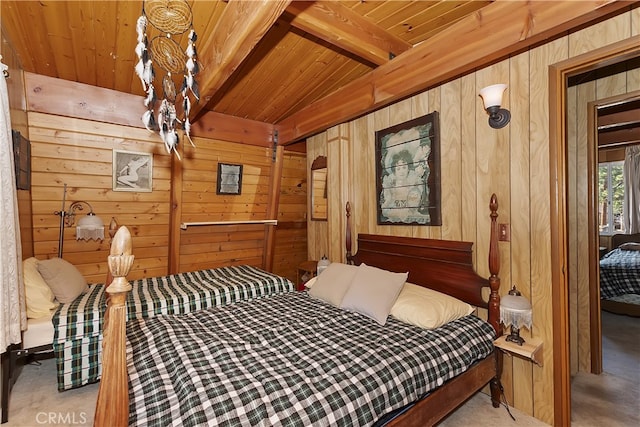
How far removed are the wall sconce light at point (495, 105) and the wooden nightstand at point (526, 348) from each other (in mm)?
1490

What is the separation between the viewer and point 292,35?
6.61 feet

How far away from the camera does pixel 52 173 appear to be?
2.69 meters

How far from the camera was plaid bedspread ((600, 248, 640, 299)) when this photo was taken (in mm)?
3605

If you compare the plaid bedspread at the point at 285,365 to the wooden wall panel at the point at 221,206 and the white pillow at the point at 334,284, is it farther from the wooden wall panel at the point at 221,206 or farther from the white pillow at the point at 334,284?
the wooden wall panel at the point at 221,206

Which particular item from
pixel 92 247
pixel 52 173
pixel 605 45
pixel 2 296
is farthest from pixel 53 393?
pixel 605 45

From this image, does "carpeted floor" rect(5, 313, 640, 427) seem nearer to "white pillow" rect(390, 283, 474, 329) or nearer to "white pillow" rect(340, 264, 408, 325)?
"white pillow" rect(390, 283, 474, 329)

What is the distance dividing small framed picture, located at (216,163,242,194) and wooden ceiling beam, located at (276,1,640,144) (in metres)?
1.57

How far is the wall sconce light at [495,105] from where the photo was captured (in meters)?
2.01

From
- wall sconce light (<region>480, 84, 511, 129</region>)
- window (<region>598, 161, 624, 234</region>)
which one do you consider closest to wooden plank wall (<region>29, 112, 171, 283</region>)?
wall sconce light (<region>480, 84, 511, 129</region>)

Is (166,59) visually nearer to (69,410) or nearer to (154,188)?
(154,188)

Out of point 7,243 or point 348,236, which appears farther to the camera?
point 348,236

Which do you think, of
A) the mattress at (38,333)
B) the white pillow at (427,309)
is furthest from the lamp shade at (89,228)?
the white pillow at (427,309)

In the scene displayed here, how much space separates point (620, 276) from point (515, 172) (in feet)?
10.2

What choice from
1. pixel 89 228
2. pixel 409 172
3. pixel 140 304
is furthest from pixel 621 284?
pixel 89 228
